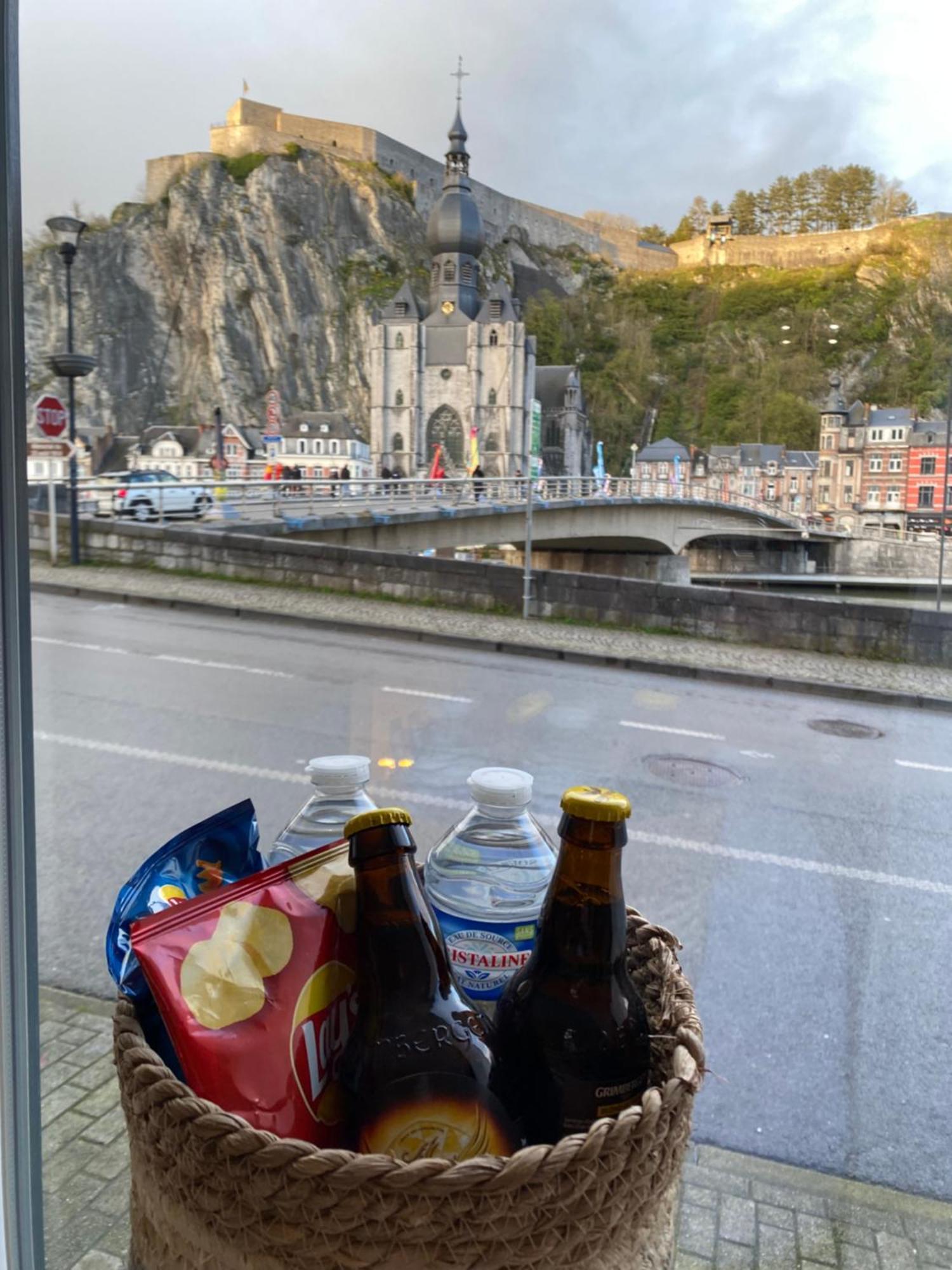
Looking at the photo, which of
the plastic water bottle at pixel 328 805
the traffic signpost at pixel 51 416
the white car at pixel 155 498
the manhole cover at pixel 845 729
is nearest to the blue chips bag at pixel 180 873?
the plastic water bottle at pixel 328 805

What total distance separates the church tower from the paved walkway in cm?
45

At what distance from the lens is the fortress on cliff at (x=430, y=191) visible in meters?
1.06

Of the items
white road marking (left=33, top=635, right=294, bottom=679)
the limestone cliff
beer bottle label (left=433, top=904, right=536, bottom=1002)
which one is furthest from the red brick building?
white road marking (left=33, top=635, right=294, bottom=679)

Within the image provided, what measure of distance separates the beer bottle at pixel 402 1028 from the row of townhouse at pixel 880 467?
61 centimetres

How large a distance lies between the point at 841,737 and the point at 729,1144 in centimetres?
66

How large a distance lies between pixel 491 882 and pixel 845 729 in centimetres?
107

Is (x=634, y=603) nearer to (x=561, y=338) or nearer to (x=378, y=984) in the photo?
(x=561, y=338)

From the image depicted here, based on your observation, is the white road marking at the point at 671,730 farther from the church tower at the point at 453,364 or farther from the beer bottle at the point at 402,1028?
the beer bottle at the point at 402,1028

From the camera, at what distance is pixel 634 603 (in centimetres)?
192

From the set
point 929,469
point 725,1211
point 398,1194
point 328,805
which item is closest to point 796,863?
point 725,1211

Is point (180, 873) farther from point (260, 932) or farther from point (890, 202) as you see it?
point (890, 202)

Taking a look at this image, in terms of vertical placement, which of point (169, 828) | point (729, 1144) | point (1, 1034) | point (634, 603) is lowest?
point (729, 1144)

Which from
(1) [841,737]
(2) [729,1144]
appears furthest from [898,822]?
(2) [729,1144]

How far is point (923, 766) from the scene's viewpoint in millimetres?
1210
